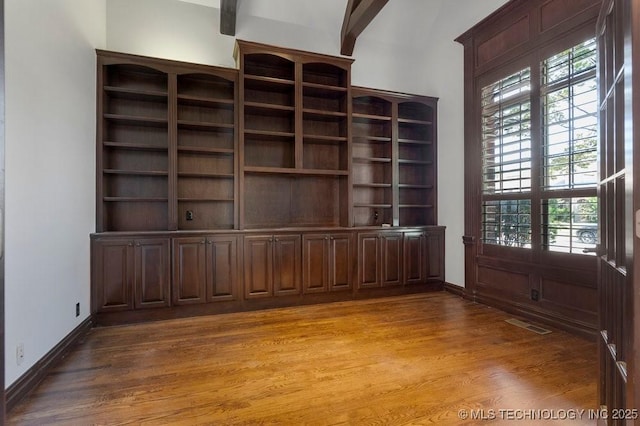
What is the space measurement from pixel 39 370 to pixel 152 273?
1.24 metres

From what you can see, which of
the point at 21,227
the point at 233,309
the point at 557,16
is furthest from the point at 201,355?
the point at 557,16

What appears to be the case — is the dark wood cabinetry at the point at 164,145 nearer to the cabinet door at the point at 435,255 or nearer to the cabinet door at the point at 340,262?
the cabinet door at the point at 340,262

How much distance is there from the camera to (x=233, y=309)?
358 centimetres

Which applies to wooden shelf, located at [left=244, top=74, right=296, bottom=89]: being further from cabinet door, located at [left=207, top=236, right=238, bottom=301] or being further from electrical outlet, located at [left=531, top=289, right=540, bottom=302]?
electrical outlet, located at [left=531, top=289, right=540, bottom=302]

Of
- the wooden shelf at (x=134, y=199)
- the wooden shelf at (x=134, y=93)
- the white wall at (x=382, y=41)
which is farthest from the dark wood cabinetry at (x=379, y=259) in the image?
the wooden shelf at (x=134, y=93)

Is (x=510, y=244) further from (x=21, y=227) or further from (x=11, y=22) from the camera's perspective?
(x=11, y=22)

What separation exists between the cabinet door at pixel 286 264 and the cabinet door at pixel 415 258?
4.86 feet

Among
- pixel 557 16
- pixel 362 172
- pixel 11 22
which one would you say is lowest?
pixel 362 172

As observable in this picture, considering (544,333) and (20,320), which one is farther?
(544,333)

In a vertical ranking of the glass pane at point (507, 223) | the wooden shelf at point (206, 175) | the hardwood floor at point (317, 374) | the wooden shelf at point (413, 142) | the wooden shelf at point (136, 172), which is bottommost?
the hardwood floor at point (317, 374)

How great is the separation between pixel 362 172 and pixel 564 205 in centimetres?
237

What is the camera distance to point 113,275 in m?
3.17

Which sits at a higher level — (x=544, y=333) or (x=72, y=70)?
(x=72, y=70)

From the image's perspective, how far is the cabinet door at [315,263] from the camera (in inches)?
150
